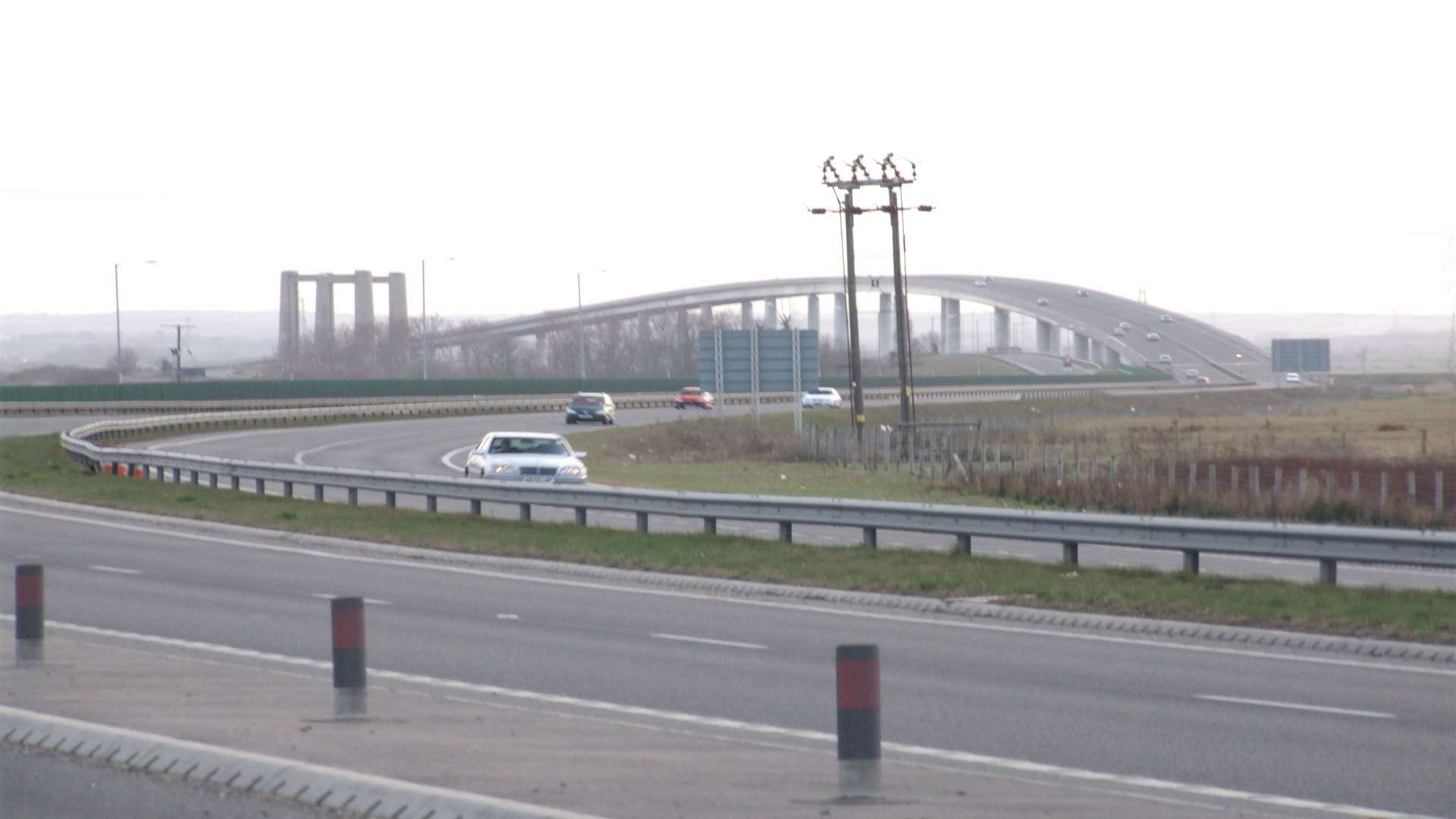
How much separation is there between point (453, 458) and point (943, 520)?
28.8m

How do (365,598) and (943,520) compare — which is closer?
(365,598)

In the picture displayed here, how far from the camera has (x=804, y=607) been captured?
16.8m

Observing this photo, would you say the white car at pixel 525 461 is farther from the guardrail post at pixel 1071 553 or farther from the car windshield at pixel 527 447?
the guardrail post at pixel 1071 553

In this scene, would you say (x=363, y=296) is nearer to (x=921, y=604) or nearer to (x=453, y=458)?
(x=453, y=458)

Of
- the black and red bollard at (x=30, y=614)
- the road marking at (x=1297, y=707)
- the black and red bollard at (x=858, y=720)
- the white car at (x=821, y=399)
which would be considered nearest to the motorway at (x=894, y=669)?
the road marking at (x=1297, y=707)

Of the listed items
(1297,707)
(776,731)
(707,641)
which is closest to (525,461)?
(707,641)

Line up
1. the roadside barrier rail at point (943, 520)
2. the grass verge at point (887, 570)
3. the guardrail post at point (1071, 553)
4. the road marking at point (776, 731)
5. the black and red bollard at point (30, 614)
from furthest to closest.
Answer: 1. the guardrail post at point (1071, 553)
2. the roadside barrier rail at point (943, 520)
3. the grass verge at point (887, 570)
4. the black and red bollard at point (30, 614)
5. the road marking at point (776, 731)

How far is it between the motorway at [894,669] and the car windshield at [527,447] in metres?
13.2

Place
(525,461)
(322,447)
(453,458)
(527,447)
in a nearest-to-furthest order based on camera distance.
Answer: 1. (525,461)
2. (527,447)
3. (453,458)
4. (322,447)

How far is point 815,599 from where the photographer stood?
56.9ft

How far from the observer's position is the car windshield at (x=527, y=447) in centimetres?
3328

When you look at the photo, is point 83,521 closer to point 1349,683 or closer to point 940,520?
point 940,520

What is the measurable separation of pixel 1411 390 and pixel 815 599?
11928 cm

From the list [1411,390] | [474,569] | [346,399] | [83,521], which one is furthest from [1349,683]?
[1411,390]
